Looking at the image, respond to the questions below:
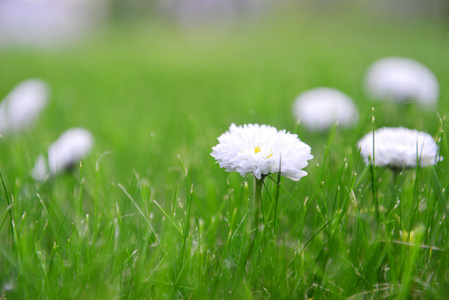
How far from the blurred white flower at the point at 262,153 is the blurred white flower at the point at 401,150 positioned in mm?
153

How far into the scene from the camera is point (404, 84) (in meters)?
1.64

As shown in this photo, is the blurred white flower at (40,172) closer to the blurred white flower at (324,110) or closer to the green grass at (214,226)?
the green grass at (214,226)

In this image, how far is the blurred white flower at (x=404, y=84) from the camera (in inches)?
62.9

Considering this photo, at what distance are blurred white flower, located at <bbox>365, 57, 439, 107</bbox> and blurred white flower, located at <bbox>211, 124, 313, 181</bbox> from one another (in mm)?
1068

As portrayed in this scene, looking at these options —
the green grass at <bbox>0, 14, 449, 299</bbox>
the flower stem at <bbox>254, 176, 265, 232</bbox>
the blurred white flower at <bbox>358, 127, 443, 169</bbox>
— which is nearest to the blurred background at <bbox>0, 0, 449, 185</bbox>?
the green grass at <bbox>0, 14, 449, 299</bbox>

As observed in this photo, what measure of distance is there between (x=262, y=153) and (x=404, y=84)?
1201 mm

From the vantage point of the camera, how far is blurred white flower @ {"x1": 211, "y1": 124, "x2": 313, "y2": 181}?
645 mm

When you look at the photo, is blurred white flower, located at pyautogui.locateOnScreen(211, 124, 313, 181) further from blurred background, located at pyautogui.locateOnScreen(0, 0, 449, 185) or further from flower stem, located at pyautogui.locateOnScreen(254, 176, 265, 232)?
blurred background, located at pyautogui.locateOnScreen(0, 0, 449, 185)

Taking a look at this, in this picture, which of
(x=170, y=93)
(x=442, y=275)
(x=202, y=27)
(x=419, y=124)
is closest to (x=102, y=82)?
(x=170, y=93)

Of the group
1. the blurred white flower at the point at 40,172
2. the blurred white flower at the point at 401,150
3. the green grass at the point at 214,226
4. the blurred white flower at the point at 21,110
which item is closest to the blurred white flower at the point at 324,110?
the green grass at the point at 214,226

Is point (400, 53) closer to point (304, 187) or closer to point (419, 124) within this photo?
point (419, 124)

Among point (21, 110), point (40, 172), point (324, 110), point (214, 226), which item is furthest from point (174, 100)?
point (214, 226)

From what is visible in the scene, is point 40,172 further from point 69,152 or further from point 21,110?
point 21,110

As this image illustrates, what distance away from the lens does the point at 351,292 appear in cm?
65
